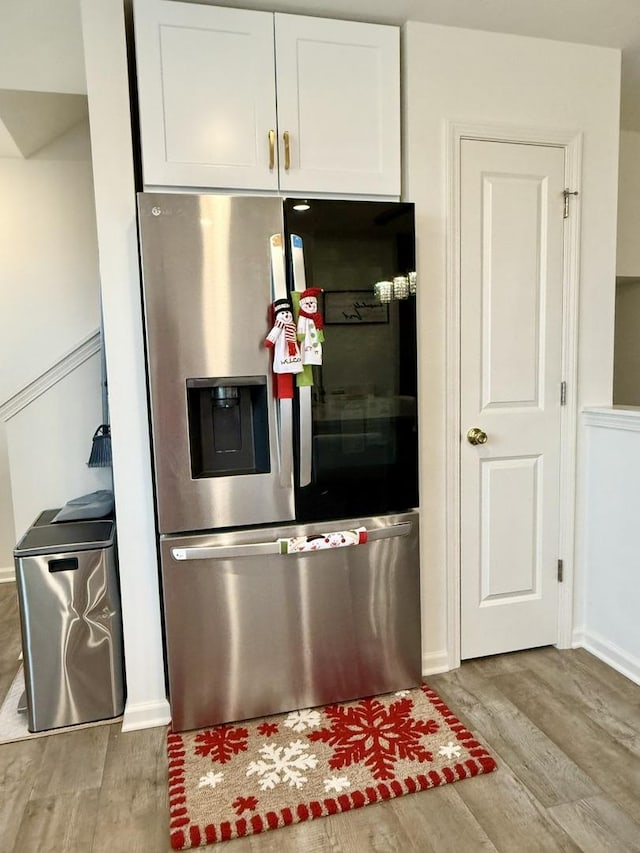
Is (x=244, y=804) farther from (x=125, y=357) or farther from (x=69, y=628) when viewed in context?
(x=125, y=357)

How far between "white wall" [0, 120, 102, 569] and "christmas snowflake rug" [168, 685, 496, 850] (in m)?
1.99

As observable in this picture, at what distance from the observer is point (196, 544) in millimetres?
1900

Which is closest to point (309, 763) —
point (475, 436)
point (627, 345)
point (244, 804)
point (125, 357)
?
point (244, 804)

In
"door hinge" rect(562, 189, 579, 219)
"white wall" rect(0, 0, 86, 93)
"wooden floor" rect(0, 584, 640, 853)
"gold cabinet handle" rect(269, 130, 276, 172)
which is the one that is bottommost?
"wooden floor" rect(0, 584, 640, 853)

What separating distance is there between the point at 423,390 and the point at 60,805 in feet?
5.87

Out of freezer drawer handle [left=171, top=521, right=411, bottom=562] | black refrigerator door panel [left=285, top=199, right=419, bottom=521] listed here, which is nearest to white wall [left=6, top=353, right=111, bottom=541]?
freezer drawer handle [left=171, top=521, right=411, bottom=562]

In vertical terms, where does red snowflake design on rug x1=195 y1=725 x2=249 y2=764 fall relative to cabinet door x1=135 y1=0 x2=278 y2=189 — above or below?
below

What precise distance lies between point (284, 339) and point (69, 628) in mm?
1266

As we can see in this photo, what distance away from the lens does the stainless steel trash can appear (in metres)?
1.96

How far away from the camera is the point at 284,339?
184 cm

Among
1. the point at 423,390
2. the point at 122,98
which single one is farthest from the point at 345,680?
the point at 122,98

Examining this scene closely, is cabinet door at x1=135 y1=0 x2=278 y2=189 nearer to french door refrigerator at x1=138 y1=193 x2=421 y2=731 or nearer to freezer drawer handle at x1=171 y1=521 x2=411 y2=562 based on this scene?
french door refrigerator at x1=138 y1=193 x2=421 y2=731

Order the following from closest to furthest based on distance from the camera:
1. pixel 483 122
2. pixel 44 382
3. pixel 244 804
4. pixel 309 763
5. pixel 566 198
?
pixel 244 804
pixel 309 763
pixel 483 122
pixel 566 198
pixel 44 382

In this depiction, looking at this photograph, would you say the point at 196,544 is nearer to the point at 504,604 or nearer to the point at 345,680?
the point at 345,680
